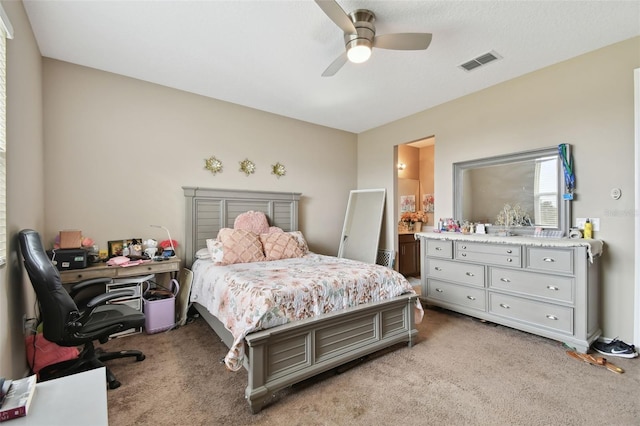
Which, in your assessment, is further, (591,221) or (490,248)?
(490,248)

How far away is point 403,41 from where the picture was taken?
2.29m

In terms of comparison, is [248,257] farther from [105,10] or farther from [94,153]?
[105,10]

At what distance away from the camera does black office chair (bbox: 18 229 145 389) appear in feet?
6.21

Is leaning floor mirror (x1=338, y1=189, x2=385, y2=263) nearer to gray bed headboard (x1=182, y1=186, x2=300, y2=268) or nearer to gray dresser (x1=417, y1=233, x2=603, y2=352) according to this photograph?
gray bed headboard (x1=182, y1=186, x2=300, y2=268)

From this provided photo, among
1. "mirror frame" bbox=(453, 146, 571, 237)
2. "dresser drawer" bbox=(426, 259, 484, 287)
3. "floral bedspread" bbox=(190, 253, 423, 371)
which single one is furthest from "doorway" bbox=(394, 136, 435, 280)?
"floral bedspread" bbox=(190, 253, 423, 371)

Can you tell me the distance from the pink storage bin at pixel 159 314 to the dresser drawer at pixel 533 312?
3507 millimetres

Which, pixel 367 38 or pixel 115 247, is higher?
pixel 367 38

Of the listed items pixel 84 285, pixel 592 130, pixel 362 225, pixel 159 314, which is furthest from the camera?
pixel 362 225

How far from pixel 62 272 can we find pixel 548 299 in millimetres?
4577

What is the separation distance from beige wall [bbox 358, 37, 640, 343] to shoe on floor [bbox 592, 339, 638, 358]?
0.53 feet

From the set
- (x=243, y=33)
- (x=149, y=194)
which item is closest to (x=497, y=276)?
(x=243, y=33)

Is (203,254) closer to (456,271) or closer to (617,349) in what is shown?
(456,271)

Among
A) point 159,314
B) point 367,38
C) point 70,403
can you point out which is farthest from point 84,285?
point 367,38

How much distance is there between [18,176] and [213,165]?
207 centimetres
